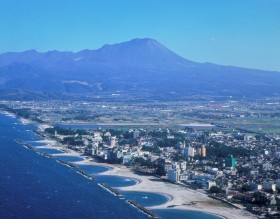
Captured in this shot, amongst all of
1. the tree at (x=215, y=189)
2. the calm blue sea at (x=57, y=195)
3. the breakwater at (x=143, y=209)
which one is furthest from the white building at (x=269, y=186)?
the breakwater at (x=143, y=209)

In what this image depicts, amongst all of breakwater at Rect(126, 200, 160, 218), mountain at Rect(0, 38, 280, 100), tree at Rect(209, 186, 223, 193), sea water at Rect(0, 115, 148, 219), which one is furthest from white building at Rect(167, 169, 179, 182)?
mountain at Rect(0, 38, 280, 100)

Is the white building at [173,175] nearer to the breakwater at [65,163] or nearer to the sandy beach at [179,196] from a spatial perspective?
the sandy beach at [179,196]

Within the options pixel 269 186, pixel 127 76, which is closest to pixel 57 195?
pixel 269 186

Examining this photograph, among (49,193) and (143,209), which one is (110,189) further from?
(143,209)

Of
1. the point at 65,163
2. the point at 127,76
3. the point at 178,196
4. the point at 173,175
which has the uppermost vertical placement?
the point at 127,76

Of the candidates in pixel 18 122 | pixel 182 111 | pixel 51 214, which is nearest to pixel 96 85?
pixel 182 111

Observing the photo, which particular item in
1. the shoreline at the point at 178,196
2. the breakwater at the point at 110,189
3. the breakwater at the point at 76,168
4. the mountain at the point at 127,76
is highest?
the mountain at the point at 127,76
